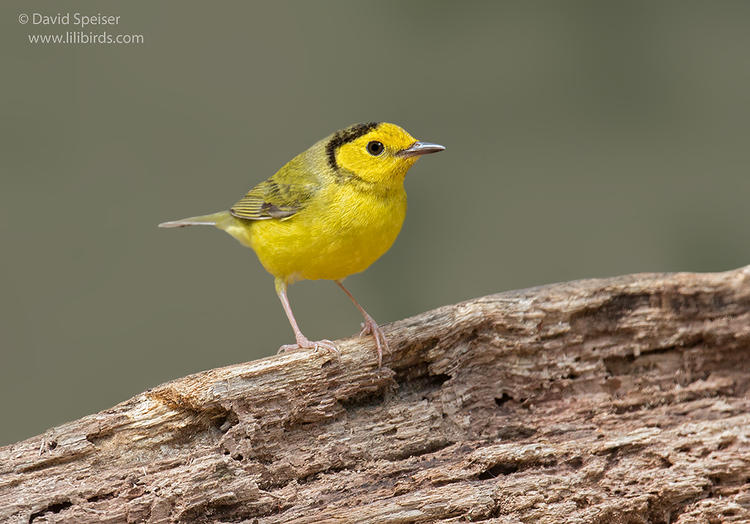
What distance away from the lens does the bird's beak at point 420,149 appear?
14.4 ft

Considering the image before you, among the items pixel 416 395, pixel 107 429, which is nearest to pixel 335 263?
pixel 416 395

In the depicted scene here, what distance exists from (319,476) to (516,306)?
133cm

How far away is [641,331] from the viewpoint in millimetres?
4320

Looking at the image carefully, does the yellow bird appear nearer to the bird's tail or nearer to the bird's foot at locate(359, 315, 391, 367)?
the bird's foot at locate(359, 315, 391, 367)

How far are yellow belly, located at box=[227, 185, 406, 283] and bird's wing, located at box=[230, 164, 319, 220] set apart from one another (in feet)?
0.22

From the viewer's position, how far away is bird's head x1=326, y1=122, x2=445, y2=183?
4.44m

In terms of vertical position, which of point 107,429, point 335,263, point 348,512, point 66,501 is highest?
point 335,263

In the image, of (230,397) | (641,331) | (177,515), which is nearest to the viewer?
(177,515)

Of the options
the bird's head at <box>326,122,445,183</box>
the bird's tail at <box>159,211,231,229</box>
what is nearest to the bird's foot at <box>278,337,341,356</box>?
the bird's head at <box>326,122,445,183</box>

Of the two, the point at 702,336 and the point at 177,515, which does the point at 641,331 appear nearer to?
Result: the point at 702,336

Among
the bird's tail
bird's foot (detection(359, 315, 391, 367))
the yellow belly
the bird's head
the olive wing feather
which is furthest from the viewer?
the bird's tail

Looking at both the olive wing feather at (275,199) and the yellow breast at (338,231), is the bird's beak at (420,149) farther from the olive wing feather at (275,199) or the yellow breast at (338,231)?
the olive wing feather at (275,199)

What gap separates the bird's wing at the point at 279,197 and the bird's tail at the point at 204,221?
168 mm

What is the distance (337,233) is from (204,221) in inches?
56.6
